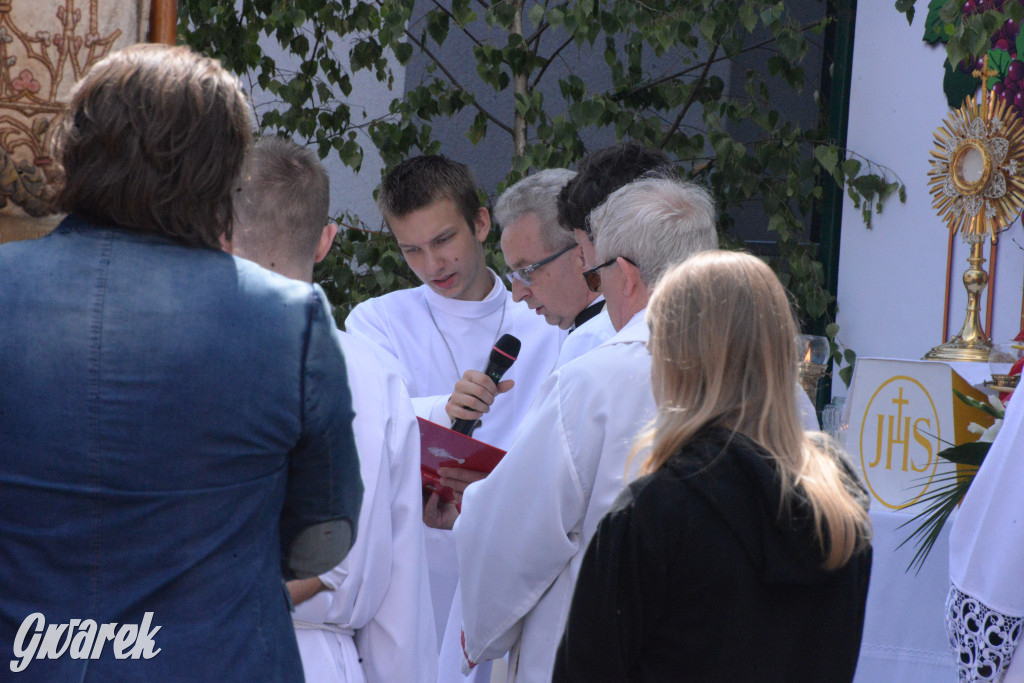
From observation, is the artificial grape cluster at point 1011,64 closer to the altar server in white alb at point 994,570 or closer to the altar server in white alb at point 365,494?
the altar server in white alb at point 994,570

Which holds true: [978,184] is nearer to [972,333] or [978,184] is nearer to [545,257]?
[972,333]

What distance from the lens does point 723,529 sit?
53.7 inches

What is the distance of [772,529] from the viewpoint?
1.37 meters

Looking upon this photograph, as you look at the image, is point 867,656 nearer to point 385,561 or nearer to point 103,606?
point 385,561

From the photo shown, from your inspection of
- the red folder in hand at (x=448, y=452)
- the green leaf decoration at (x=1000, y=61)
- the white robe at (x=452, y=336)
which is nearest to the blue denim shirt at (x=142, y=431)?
the red folder in hand at (x=448, y=452)

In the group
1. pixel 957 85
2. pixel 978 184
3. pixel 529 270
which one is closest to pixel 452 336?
pixel 529 270

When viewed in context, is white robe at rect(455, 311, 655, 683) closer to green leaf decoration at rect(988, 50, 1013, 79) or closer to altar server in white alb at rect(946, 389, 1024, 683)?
altar server in white alb at rect(946, 389, 1024, 683)

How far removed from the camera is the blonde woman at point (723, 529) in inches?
53.6

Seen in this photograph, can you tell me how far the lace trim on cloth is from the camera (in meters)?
2.25

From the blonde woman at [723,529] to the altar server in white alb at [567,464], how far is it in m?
0.40

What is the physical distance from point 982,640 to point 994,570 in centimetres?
15

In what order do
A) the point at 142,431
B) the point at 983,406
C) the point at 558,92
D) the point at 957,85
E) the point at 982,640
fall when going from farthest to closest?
the point at 558,92 → the point at 957,85 → the point at 983,406 → the point at 982,640 → the point at 142,431

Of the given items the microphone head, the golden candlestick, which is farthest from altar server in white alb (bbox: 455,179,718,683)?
Answer: the golden candlestick

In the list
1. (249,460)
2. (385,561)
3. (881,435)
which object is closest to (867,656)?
(881,435)
